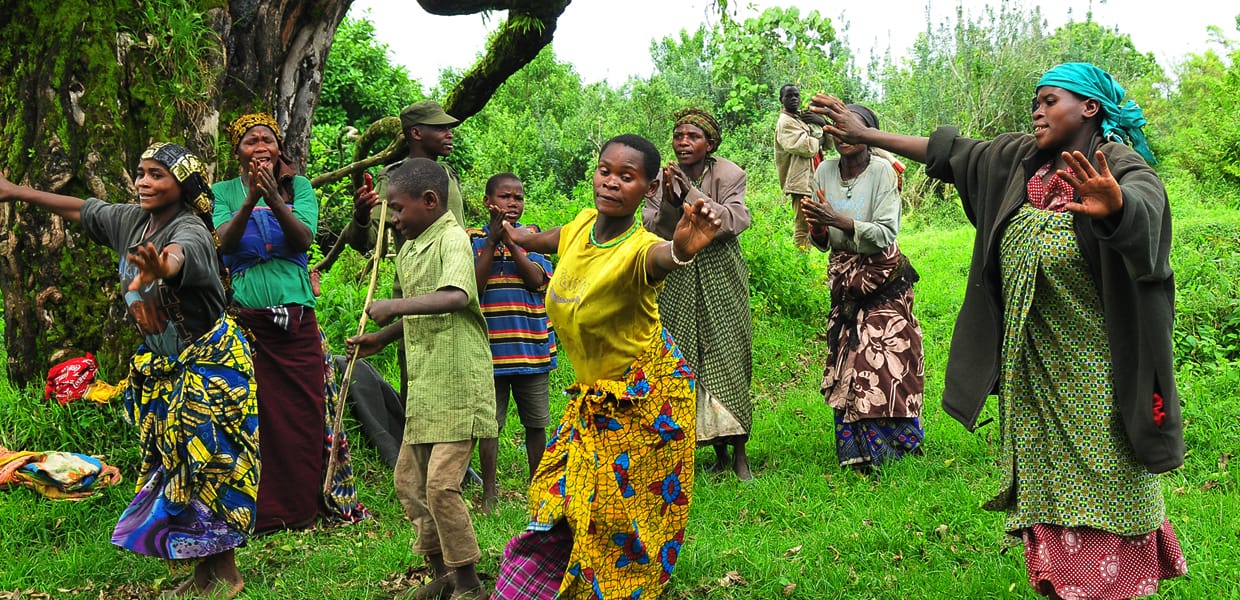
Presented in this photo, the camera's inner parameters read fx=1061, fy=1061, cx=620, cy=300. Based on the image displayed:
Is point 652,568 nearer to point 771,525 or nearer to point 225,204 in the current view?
point 771,525

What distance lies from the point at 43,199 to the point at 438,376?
1919 mm

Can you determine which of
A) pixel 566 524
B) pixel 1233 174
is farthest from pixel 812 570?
pixel 1233 174

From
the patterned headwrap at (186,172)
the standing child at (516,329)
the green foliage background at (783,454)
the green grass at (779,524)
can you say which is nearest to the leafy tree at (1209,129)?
the green foliage background at (783,454)

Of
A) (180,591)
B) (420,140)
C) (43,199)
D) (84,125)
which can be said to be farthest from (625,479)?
(84,125)

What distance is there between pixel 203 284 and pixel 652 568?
2150 millimetres

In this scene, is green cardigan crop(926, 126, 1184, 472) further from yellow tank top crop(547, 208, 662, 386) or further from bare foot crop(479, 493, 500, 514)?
bare foot crop(479, 493, 500, 514)

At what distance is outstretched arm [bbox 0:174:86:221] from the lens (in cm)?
453

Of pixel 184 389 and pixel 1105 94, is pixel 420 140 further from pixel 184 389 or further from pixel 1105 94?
pixel 1105 94

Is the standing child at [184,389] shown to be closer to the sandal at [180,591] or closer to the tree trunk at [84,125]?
the sandal at [180,591]

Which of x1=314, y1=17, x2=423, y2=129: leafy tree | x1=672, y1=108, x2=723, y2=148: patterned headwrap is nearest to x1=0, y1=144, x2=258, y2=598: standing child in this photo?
x1=672, y1=108, x2=723, y2=148: patterned headwrap

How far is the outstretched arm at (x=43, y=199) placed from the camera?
4.53m

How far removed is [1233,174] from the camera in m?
16.8

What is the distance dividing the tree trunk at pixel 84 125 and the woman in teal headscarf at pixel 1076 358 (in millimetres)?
4425

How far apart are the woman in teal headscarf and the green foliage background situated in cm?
76
